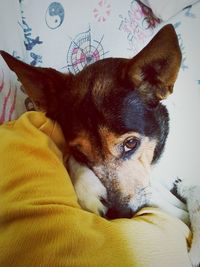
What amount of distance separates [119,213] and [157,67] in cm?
52

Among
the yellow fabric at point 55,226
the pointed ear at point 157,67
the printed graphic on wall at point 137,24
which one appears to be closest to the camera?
the yellow fabric at point 55,226

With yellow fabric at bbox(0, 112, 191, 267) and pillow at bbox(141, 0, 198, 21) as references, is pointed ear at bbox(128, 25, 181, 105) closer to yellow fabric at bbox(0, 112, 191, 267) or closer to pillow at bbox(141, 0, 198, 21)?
yellow fabric at bbox(0, 112, 191, 267)

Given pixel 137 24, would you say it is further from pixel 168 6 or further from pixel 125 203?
pixel 125 203

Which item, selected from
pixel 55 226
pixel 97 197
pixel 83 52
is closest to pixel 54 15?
pixel 83 52

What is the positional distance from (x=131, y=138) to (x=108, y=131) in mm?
87

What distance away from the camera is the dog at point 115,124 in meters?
1.32

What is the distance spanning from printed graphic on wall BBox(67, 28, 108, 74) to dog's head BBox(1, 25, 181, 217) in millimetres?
273

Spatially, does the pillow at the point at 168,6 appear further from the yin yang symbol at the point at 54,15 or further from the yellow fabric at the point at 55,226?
the yellow fabric at the point at 55,226

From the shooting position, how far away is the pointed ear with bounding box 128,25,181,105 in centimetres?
122

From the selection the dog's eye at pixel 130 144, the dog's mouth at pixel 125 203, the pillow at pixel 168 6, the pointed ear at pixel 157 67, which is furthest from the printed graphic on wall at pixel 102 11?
the dog's mouth at pixel 125 203

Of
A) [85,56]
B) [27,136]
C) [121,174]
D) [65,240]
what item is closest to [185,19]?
[85,56]

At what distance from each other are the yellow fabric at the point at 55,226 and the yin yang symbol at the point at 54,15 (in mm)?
592

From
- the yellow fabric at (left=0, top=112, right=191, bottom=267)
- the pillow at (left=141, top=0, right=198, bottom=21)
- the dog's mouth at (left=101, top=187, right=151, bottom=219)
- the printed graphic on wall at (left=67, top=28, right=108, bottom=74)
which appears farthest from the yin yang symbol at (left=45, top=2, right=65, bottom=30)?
the dog's mouth at (left=101, top=187, right=151, bottom=219)

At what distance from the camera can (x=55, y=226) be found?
40.1 inches
